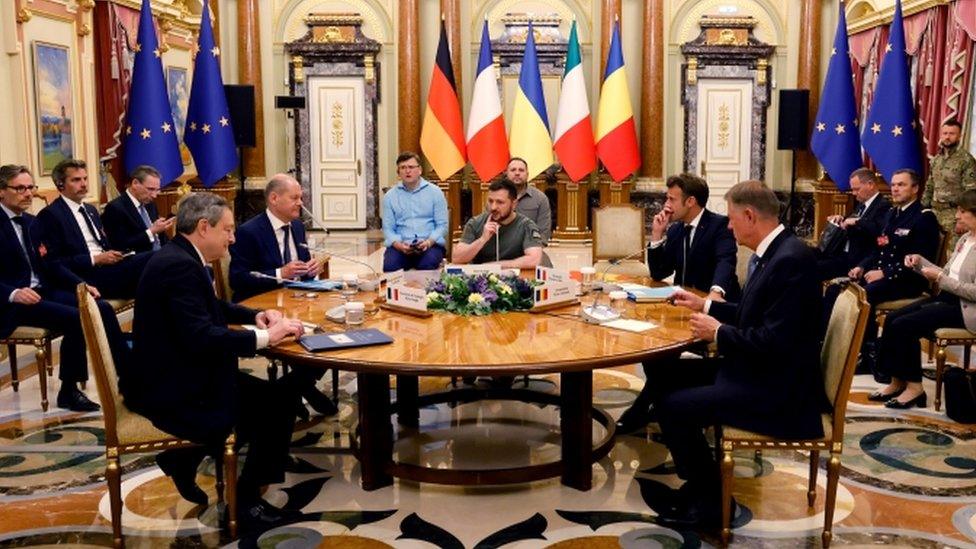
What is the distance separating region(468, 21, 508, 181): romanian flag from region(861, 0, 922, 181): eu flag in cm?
379

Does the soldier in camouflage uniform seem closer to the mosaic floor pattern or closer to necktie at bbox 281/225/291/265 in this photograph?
the mosaic floor pattern

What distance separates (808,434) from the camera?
10.7ft

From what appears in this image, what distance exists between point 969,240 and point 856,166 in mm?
4202

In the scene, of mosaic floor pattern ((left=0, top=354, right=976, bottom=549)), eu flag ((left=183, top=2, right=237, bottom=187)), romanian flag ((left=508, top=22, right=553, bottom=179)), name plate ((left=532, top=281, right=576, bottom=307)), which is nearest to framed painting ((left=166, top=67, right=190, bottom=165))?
eu flag ((left=183, top=2, right=237, bottom=187))

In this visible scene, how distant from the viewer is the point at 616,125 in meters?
10.8

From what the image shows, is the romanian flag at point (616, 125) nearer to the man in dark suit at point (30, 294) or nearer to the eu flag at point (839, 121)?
the eu flag at point (839, 121)

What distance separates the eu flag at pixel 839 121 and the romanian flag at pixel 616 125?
2469mm

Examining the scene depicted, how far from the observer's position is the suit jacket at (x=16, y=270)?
15.8 ft

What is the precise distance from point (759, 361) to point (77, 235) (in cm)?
399

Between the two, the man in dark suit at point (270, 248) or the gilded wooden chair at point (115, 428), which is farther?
the man in dark suit at point (270, 248)

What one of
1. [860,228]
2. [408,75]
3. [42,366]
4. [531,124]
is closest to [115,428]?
[42,366]

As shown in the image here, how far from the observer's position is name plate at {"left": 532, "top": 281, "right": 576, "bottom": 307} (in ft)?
13.2

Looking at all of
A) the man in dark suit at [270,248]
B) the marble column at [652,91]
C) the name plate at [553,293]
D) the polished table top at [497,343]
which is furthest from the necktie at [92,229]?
the marble column at [652,91]

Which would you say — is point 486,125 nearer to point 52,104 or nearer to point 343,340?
point 52,104
